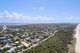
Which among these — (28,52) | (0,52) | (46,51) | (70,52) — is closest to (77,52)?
(70,52)

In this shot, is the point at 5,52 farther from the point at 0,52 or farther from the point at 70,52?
the point at 70,52

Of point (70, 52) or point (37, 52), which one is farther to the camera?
point (70, 52)

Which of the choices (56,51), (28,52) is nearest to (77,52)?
(56,51)

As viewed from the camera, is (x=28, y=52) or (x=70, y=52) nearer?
(x=28, y=52)

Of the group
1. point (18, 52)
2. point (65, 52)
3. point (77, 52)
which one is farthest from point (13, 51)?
point (77, 52)

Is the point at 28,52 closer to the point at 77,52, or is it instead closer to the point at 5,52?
the point at 5,52

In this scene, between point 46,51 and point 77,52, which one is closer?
point 46,51

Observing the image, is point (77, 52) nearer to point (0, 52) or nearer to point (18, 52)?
point (18, 52)
